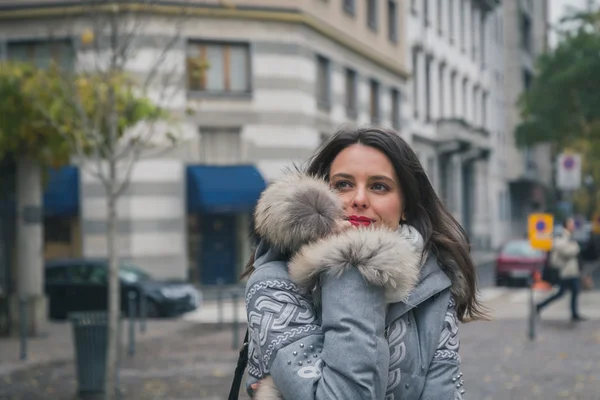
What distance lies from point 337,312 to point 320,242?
0.20m

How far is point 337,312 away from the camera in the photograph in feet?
7.78

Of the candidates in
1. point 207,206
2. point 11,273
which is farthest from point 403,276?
point 207,206

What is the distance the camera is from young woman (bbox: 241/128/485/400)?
235 cm

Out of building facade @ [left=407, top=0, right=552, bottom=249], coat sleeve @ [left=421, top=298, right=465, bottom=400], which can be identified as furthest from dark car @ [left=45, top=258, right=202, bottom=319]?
coat sleeve @ [left=421, top=298, right=465, bottom=400]

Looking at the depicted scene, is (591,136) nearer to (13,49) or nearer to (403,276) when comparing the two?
(13,49)

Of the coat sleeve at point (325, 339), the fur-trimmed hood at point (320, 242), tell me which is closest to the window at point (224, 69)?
the fur-trimmed hood at point (320, 242)

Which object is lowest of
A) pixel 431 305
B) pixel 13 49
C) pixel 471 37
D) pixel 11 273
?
pixel 11 273

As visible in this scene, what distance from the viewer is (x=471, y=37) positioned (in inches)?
2130

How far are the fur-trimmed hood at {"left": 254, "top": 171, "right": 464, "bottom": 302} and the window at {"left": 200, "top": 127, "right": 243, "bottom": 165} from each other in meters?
26.9

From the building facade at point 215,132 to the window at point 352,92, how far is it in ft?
10.8

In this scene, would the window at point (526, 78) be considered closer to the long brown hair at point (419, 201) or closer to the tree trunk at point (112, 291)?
the tree trunk at point (112, 291)

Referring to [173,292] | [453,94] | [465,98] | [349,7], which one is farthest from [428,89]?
[173,292]

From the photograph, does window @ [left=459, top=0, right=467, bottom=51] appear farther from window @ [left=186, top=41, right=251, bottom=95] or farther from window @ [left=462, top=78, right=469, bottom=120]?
window @ [left=186, top=41, right=251, bottom=95]

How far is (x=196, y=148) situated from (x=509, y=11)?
1643 inches
